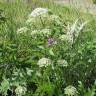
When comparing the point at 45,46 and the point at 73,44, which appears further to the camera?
the point at 45,46

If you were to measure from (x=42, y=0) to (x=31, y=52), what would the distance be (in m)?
5.34

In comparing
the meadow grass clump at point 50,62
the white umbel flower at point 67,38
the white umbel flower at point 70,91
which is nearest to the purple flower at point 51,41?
the meadow grass clump at point 50,62

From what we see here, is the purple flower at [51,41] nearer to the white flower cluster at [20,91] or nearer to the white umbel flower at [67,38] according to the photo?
the white umbel flower at [67,38]

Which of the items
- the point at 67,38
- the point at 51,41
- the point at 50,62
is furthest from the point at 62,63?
the point at 51,41

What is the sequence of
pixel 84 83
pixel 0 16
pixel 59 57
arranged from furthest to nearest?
pixel 0 16
pixel 84 83
pixel 59 57

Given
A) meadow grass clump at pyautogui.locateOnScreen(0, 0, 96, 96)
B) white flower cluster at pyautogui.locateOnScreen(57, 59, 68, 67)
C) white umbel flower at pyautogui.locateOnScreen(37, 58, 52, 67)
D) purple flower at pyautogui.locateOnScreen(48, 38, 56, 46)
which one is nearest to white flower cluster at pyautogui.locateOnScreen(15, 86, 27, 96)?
meadow grass clump at pyautogui.locateOnScreen(0, 0, 96, 96)

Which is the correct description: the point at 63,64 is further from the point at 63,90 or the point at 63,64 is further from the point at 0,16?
the point at 0,16

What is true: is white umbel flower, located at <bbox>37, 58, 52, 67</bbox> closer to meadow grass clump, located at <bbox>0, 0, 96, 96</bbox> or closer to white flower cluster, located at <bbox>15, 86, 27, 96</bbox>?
meadow grass clump, located at <bbox>0, 0, 96, 96</bbox>

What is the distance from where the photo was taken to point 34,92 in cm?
381

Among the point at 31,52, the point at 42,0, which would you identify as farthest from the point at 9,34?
the point at 42,0

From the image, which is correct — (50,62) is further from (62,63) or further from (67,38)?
(67,38)

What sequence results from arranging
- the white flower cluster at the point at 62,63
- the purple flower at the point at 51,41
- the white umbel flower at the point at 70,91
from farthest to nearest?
the purple flower at the point at 51,41 → the white flower cluster at the point at 62,63 → the white umbel flower at the point at 70,91

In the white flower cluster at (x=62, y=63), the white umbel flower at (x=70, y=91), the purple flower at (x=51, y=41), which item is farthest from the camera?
the purple flower at (x=51, y=41)

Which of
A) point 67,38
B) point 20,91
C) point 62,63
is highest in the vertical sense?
point 67,38
